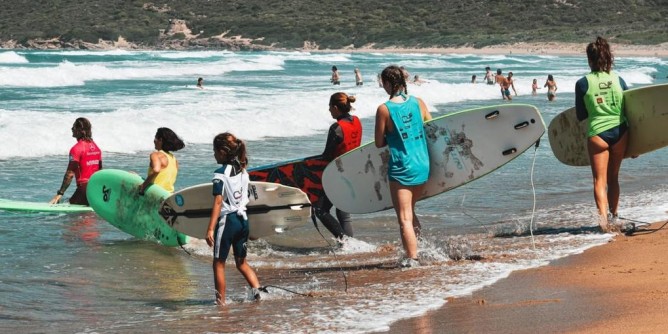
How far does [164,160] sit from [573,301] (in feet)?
12.5

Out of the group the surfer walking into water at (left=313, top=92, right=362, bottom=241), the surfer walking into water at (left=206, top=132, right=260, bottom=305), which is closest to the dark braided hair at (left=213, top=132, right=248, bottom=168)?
the surfer walking into water at (left=206, top=132, right=260, bottom=305)

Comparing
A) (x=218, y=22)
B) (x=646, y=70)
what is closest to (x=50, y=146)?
(x=646, y=70)

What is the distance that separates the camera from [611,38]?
84812mm

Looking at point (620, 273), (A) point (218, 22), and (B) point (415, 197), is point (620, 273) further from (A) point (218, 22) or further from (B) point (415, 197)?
(A) point (218, 22)

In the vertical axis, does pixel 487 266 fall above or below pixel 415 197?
below

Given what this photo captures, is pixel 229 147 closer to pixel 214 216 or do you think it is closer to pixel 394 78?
pixel 214 216

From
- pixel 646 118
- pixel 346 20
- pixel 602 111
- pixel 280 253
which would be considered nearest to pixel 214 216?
pixel 280 253

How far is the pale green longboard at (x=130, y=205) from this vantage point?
27.1 feet

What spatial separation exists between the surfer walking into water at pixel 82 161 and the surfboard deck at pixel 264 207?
215 cm

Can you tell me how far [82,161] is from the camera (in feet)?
30.8

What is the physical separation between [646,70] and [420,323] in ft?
150

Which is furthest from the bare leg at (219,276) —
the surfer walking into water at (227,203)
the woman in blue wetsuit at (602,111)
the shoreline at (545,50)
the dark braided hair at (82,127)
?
the shoreline at (545,50)

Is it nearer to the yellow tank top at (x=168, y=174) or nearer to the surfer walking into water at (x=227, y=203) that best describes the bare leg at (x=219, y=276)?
the surfer walking into water at (x=227, y=203)

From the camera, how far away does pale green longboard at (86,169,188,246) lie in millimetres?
8266
